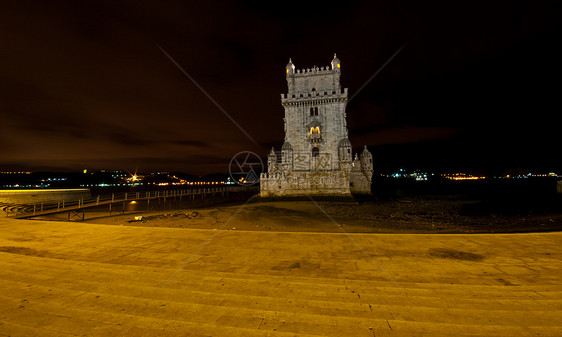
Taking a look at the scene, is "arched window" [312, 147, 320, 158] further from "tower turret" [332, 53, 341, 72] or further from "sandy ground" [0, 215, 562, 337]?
"sandy ground" [0, 215, 562, 337]

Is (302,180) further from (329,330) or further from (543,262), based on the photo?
(329,330)

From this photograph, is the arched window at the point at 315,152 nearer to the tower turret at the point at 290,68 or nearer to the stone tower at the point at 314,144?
the stone tower at the point at 314,144

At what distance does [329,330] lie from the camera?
3.15 meters

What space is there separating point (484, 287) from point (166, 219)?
1883 centimetres

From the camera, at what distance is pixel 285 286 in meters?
4.38

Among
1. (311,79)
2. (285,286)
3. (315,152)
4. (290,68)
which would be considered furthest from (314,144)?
(285,286)

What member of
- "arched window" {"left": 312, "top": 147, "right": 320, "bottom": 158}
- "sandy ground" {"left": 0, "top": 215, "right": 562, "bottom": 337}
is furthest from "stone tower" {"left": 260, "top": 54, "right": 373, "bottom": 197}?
"sandy ground" {"left": 0, "top": 215, "right": 562, "bottom": 337}

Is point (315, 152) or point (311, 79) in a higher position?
point (311, 79)

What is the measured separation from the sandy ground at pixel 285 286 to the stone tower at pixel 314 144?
25923 mm

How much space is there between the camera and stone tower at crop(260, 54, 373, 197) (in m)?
33.5

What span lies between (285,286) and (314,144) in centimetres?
3104

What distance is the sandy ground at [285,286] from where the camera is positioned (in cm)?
323

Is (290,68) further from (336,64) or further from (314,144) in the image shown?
(314,144)

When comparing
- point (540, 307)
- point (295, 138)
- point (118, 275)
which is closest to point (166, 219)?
point (118, 275)
